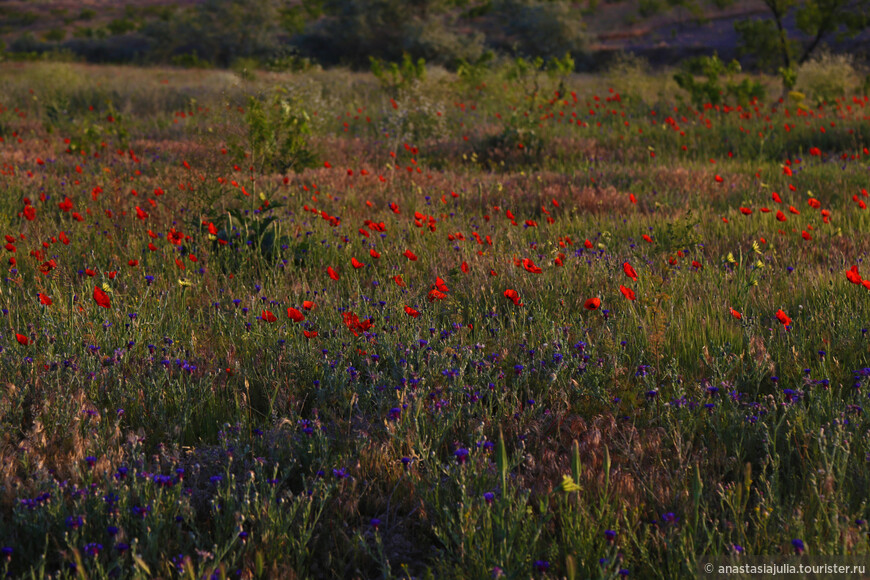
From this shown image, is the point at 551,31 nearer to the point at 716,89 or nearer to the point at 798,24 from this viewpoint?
the point at 798,24

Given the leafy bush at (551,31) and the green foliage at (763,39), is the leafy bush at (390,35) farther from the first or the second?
the green foliage at (763,39)

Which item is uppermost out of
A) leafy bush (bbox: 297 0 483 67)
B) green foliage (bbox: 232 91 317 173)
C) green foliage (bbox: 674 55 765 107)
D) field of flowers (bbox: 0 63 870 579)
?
leafy bush (bbox: 297 0 483 67)

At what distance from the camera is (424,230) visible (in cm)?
501

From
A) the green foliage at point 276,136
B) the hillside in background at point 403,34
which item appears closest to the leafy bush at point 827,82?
the green foliage at point 276,136

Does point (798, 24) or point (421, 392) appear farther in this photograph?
point (798, 24)

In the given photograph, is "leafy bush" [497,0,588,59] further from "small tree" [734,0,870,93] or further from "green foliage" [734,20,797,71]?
"small tree" [734,0,870,93]

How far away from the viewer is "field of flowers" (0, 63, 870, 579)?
1836 millimetres

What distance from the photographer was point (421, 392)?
2463 mm

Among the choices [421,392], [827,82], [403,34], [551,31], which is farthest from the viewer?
[551,31]

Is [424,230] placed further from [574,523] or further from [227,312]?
[574,523]

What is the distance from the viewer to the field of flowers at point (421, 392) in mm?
1836

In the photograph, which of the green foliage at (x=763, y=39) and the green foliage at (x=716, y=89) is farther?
the green foliage at (x=763, y=39)

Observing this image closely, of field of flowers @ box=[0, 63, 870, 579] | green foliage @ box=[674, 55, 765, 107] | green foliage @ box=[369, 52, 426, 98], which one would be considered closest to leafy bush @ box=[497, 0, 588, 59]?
green foliage @ box=[369, 52, 426, 98]

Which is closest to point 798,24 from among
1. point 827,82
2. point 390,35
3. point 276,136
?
point 827,82
